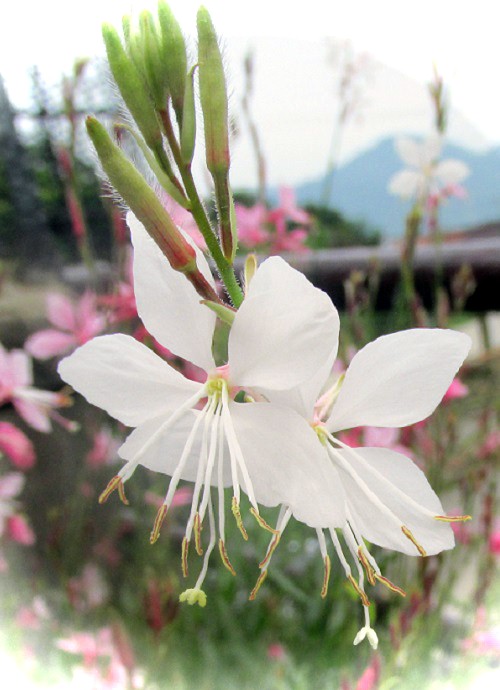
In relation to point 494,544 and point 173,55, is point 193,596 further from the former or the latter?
point 494,544

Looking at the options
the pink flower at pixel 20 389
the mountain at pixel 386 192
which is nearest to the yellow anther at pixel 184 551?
the pink flower at pixel 20 389

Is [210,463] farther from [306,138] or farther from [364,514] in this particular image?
[306,138]

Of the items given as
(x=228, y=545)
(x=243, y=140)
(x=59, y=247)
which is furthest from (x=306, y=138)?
(x=228, y=545)

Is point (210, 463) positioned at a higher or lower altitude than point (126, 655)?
higher

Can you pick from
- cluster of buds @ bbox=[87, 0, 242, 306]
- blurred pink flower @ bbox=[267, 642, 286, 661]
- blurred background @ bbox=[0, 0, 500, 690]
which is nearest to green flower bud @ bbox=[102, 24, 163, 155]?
cluster of buds @ bbox=[87, 0, 242, 306]

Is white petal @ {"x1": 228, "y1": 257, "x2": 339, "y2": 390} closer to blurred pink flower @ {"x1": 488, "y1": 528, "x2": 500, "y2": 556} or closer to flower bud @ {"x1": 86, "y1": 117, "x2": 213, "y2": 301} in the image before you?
flower bud @ {"x1": 86, "y1": 117, "x2": 213, "y2": 301}

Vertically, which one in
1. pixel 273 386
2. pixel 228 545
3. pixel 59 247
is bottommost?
pixel 228 545

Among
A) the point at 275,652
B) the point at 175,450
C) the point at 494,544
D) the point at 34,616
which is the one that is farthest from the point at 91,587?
the point at 175,450
